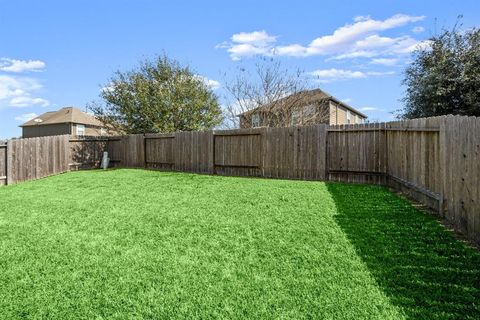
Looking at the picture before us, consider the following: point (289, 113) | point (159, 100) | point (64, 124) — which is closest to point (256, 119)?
point (289, 113)

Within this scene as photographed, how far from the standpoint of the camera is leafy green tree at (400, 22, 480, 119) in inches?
625

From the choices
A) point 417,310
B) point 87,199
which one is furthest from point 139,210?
point 417,310

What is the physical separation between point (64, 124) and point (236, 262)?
1437 inches

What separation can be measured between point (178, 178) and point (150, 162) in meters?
4.51

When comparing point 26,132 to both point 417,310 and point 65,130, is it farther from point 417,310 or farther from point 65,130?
point 417,310

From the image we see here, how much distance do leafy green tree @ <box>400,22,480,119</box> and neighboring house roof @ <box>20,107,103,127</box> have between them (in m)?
28.6

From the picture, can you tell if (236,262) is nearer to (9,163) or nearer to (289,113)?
(9,163)

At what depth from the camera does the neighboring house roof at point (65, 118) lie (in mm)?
36000

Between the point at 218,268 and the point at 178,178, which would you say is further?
the point at 178,178

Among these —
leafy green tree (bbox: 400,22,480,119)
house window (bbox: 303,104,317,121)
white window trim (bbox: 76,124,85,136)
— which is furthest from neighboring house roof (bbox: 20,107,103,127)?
leafy green tree (bbox: 400,22,480,119)

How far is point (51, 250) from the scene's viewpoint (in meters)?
4.52

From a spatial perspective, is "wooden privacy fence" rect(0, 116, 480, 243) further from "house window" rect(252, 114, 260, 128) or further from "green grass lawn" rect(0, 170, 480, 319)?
"house window" rect(252, 114, 260, 128)

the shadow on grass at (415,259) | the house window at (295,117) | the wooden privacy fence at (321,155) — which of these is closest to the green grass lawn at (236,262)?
the shadow on grass at (415,259)

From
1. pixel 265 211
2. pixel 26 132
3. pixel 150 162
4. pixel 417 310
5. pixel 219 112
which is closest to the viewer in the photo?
pixel 417 310
